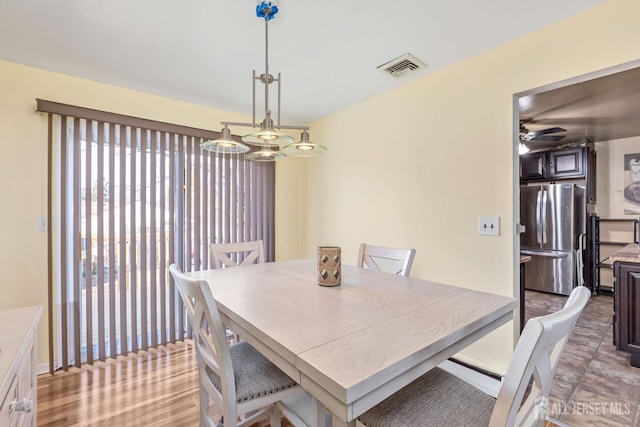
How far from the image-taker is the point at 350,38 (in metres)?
1.79

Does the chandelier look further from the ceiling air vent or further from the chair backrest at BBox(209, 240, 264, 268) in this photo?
the ceiling air vent

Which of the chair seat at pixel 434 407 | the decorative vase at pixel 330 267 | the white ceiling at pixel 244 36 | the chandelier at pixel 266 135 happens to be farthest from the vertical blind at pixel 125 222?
the chair seat at pixel 434 407

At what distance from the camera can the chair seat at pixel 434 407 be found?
0.90 meters

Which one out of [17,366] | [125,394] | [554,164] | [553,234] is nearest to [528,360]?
[17,366]

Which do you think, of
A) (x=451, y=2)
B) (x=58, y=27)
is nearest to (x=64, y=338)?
(x=58, y=27)

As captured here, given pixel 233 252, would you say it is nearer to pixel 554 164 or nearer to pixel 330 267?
pixel 330 267

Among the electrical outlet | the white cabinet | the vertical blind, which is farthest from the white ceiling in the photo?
the white cabinet

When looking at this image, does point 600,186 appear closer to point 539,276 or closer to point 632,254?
point 539,276

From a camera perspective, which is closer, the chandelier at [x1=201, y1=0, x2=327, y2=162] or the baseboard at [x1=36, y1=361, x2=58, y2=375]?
the chandelier at [x1=201, y1=0, x2=327, y2=162]

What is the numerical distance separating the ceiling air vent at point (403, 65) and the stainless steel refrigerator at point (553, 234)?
10.8 feet

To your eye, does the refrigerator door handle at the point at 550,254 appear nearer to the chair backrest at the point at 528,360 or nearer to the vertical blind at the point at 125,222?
the chair backrest at the point at 528,360

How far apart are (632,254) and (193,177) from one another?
3.77 m

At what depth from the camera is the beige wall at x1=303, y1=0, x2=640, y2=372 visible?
63.6 inches

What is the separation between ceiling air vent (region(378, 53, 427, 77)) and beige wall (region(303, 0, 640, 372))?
0.19m
